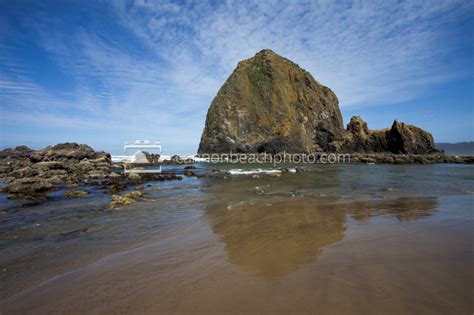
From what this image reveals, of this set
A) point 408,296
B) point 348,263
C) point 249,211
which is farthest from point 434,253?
point 249,211

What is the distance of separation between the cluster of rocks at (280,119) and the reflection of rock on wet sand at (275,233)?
55679 mm

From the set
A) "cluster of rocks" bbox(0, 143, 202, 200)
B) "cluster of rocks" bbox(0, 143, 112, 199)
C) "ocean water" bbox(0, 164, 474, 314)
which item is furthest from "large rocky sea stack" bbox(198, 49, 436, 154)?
"ocean water" bbox(0, 164, 474, 314)

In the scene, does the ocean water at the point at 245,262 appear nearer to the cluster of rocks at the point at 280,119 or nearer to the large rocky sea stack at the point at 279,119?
the cluster of rocks at the point at 280,119

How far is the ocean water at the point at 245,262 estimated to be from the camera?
10.0 feet

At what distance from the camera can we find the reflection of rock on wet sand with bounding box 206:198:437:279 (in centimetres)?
447

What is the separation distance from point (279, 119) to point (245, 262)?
65.6 metres

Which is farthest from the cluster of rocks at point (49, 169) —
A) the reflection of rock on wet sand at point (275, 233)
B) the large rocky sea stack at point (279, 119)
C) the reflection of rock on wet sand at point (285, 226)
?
the large rocky sea stack at point (279, 119)

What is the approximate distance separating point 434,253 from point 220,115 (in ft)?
217

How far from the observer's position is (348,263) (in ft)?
13.4

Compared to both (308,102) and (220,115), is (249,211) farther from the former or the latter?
(308,102)

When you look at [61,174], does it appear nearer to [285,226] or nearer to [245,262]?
[285,226]

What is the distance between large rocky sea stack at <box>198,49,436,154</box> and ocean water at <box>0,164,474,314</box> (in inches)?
2260

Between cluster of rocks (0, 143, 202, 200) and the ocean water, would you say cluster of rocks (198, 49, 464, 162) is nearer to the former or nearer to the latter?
cluster of rocks (0, 143, 202, 200)

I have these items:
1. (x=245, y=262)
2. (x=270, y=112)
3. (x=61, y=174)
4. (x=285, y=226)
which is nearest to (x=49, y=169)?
(x=61, y=174)
